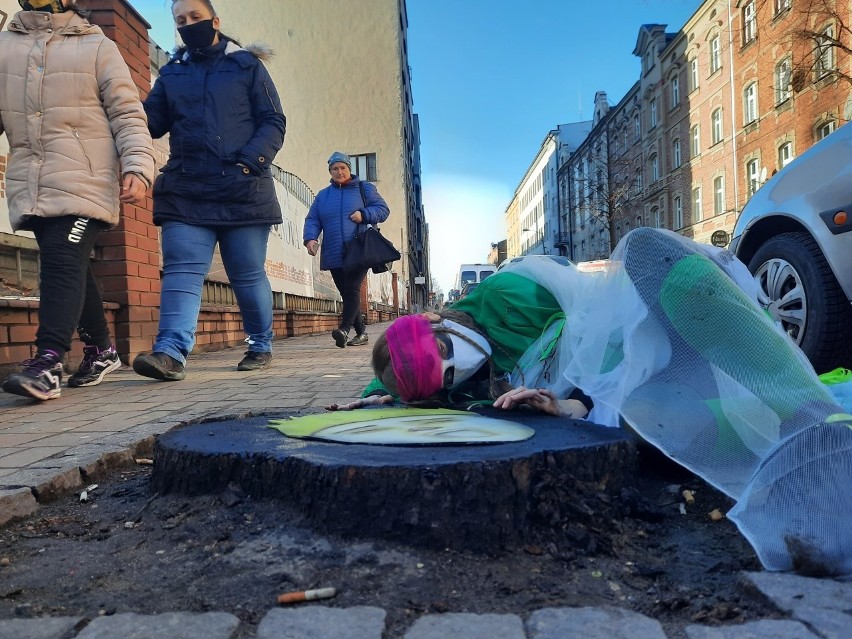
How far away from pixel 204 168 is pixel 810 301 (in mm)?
3503

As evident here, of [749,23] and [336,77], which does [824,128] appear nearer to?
[749,23]

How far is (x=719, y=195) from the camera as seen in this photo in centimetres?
2755

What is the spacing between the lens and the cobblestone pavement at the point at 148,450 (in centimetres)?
106

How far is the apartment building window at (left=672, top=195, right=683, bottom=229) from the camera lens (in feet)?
102

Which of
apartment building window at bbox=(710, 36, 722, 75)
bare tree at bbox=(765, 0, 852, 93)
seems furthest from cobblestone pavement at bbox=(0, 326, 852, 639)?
apartment building window at bbox=(710, 36, 722, 75)

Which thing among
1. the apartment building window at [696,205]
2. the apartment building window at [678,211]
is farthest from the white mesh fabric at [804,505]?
the apartment building window at [678,211]

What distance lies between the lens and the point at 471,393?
2324 mm

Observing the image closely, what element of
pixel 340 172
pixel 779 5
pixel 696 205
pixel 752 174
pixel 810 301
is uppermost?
pixel 779 5

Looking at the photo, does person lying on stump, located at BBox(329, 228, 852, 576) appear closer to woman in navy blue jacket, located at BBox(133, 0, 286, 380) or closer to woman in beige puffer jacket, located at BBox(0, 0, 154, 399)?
woman in beige puffer jacket, located at BBox(0, 0, 154, 399)

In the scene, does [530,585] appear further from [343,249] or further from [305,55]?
[305,55]

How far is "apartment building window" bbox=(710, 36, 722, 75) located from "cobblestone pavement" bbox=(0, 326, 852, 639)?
27244 millimetres

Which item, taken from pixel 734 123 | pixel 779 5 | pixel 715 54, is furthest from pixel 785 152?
pixel 715 54

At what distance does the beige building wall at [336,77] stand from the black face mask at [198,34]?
89.8 ft

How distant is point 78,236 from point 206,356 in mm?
3004
